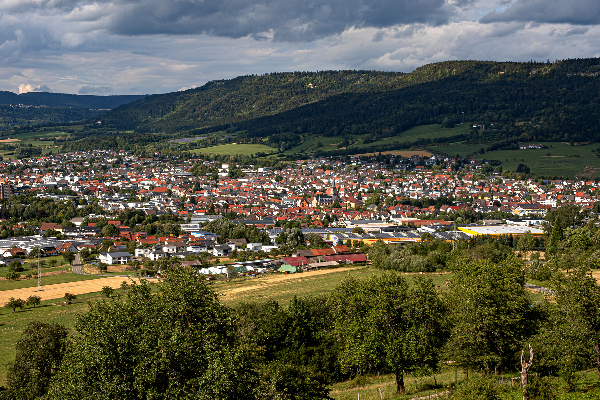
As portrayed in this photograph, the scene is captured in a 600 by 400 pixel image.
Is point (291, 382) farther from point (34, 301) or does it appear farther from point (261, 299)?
Result: point (34, 301)

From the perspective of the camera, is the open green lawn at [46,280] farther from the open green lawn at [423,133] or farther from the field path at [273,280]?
the open green lawn at [423,133]

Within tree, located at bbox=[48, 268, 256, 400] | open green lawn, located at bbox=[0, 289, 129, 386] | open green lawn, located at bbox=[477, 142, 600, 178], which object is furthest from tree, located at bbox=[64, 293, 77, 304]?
open green lawn, located at bbox=[477, 142, 600, 178]

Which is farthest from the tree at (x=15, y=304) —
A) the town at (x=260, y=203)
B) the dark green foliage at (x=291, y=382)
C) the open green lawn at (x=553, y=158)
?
the open green lawn at (x=553, y=158)

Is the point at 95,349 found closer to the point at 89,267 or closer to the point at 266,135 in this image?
the point at 89,267

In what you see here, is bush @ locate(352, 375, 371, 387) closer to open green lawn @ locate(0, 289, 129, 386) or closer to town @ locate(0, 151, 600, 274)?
open green lawn @ locate(0, 289, 129, 386)

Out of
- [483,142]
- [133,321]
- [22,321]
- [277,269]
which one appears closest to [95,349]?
[133,321]

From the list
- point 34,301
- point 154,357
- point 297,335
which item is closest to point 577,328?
point 297,335
